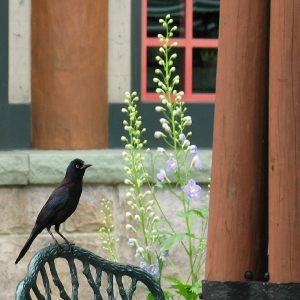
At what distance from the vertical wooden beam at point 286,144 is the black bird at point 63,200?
50.0 inches

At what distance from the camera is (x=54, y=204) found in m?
3.29

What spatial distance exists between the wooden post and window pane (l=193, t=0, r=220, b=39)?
52cm

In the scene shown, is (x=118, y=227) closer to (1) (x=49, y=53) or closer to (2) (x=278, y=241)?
(1) (x=49, y=53)

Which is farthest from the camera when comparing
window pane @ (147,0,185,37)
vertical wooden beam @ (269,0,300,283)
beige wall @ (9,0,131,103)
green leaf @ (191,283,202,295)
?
window pane @ (147,0,185,37)

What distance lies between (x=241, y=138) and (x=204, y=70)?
121 inches

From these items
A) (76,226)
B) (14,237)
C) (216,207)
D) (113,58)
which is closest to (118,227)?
(76,226)

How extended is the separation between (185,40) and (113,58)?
433mm

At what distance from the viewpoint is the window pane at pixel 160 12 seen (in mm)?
5121

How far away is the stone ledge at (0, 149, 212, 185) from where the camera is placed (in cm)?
481

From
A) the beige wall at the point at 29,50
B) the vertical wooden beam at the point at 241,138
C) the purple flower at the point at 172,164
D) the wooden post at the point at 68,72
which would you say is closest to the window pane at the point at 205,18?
the beige wall at the point at 29,50

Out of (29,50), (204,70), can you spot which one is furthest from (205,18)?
(29,50)

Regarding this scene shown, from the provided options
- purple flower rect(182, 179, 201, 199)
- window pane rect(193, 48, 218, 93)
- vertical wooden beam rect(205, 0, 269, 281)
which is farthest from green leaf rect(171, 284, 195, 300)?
window pane rect(193, 48, 218, 93)

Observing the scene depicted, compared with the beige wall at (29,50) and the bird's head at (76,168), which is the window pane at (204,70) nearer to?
the beige wall at (29,50)

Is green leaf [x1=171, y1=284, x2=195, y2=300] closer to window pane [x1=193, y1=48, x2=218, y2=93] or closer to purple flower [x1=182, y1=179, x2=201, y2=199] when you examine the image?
purple flower [x1=182, y1=179, x2=201, y2=199]
